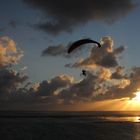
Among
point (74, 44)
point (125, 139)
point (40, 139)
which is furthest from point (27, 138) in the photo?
point (74, 44)

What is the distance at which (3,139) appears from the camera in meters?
51.9

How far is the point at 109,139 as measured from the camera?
53969mm

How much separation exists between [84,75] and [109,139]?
939 inches

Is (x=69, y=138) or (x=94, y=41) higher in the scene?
(x=94, y=41)

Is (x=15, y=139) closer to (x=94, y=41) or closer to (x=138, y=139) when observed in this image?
(x=138, y=139)

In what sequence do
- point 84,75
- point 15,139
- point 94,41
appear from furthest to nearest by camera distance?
1. point 15,139
2. point 94,41
3. point 84,75

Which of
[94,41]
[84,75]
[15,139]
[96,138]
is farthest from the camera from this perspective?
[96,138]

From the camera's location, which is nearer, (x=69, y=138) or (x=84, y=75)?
(x=84, y=75)

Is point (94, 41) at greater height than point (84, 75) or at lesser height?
greater

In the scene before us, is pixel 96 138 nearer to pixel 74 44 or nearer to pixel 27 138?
pixel 27 138

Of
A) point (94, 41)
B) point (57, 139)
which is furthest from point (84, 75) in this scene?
point (57, 139)

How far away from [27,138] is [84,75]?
80.0ft

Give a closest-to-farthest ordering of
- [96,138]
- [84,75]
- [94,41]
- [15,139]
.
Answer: [84,75], [94,41], [15,139], [96,138]

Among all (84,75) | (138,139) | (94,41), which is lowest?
(138,139)
